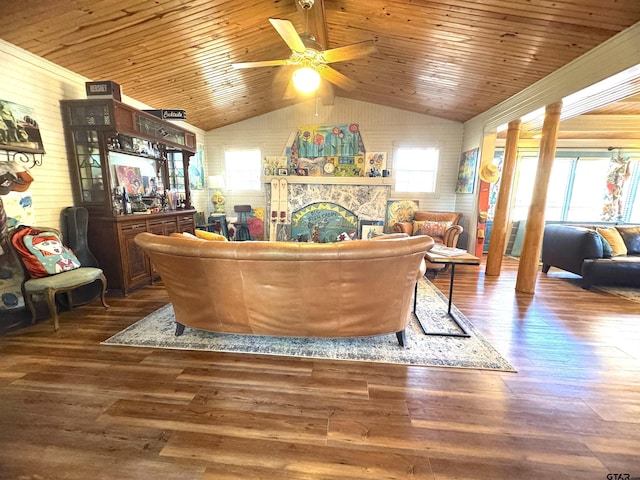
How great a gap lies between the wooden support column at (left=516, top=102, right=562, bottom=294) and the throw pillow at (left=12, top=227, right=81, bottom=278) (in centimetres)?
551

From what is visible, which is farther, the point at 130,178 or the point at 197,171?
the point at 197,171

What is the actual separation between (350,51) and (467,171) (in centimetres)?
395

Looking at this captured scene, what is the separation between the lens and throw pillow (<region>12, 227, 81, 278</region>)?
2564mm

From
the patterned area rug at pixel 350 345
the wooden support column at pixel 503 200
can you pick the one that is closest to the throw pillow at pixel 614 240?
the wooden support column at pixel 503 200

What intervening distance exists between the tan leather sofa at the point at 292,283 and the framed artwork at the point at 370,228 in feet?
12.1

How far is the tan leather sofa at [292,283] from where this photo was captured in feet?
6.47

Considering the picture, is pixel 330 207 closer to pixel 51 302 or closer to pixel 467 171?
pixel 467 171

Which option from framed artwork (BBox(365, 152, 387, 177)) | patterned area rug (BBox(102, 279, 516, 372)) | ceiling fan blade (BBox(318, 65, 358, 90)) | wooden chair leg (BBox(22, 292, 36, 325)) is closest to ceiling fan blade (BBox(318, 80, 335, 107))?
ceiling fan blade (BBox(318, 65, 358, 90))

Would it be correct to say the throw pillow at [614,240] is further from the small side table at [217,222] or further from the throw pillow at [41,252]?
the throw pillow at [41,252]

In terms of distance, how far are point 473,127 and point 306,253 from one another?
17.1ft

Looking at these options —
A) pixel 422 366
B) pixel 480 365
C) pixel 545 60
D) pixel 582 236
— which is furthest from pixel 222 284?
pixel 582 236

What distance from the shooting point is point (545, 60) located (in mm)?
3104

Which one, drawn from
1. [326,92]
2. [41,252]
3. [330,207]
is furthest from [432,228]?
[41,252]

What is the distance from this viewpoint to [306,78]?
2.94 meters
